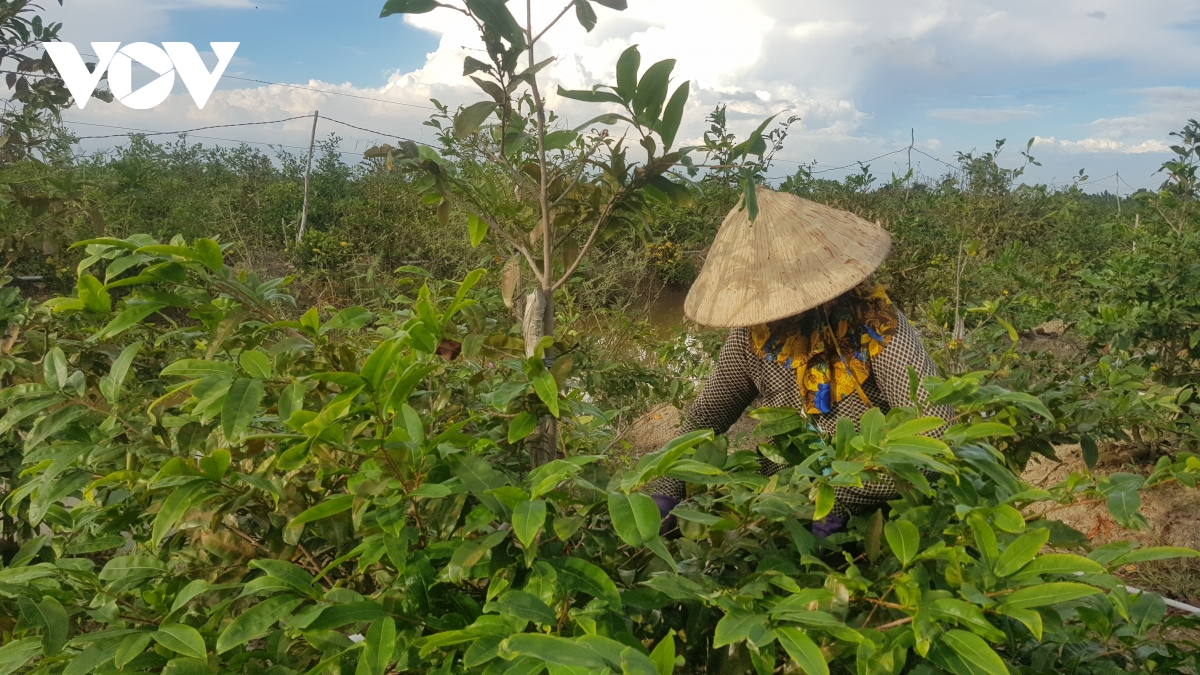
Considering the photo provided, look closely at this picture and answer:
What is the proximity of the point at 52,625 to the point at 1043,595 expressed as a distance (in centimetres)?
111

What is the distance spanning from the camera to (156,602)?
40.3 inches

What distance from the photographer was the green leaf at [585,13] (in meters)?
1.13

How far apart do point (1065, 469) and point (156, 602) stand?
3.86 m

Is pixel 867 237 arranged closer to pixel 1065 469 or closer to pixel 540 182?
pixel 540 182

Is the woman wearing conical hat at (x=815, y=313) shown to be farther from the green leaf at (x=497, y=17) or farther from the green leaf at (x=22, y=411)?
the green leaf at (x=22, y=411)

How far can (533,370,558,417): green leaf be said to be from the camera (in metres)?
0.94

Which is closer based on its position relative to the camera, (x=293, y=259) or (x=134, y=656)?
(x=134, y=656)

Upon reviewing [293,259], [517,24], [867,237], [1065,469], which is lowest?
[1065,469]

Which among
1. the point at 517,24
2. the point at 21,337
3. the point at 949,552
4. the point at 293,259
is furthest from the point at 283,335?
the point at 293,259

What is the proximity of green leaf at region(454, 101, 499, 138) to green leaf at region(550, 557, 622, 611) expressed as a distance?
62 cm

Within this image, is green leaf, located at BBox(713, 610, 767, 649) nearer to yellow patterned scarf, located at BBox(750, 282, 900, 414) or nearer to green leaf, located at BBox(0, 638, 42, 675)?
green leaf, located at BBox(0, 638, 42, 675)

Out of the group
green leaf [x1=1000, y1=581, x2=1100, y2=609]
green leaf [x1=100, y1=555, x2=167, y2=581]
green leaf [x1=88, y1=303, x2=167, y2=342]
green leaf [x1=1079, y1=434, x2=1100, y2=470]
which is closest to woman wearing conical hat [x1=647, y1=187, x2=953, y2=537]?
green leaf [x1=1079, y1=434, x2=1100, y2=470]

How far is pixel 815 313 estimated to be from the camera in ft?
5.97

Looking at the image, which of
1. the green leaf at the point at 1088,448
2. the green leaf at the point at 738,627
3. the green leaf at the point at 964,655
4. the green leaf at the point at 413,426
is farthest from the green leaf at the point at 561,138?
the green leaf at the point at 1088,448
